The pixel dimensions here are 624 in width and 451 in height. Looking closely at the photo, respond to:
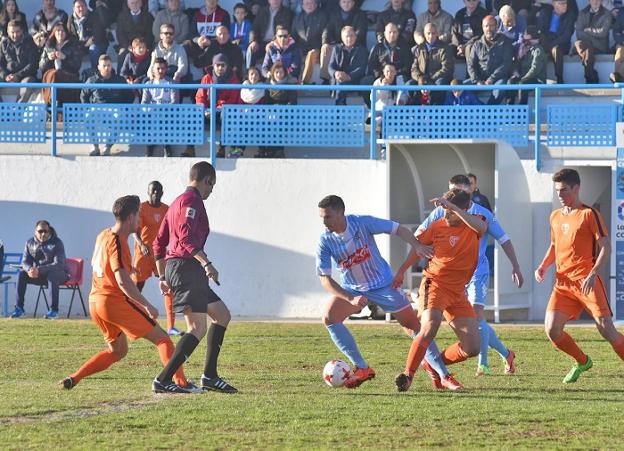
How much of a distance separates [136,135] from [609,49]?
7.56m

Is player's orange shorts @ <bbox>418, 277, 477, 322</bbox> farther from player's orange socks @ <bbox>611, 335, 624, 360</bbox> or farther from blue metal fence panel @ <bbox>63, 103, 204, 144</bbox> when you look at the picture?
blue metal fence panel @ <bbox>63, 103, 204, 144</bbox>

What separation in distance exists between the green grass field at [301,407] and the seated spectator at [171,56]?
7468 mm

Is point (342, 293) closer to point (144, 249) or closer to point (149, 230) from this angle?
point (144, 249)

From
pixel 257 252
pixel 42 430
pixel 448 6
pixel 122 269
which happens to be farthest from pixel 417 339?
pixel 448 6

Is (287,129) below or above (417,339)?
above

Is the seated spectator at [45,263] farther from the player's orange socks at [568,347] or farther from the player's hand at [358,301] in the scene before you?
the player's orange socks at [568,347]

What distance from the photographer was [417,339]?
11.3m

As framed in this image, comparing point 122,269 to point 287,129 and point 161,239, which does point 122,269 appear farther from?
point 287,129

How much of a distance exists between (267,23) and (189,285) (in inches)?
474

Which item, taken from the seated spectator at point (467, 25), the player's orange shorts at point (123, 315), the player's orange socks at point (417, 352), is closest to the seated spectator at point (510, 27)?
the seated spectator at point (467, 25)

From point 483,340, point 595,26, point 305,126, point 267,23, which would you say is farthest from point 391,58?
point 483,340

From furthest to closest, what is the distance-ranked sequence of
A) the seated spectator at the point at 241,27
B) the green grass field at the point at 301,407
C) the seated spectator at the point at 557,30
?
the seated spectator at the point at 241,27 → the seated spectator at the point at 557,30 → the green grass field at the point at 301,407

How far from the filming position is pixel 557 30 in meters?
21.7

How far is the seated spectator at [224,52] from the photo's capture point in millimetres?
21906
